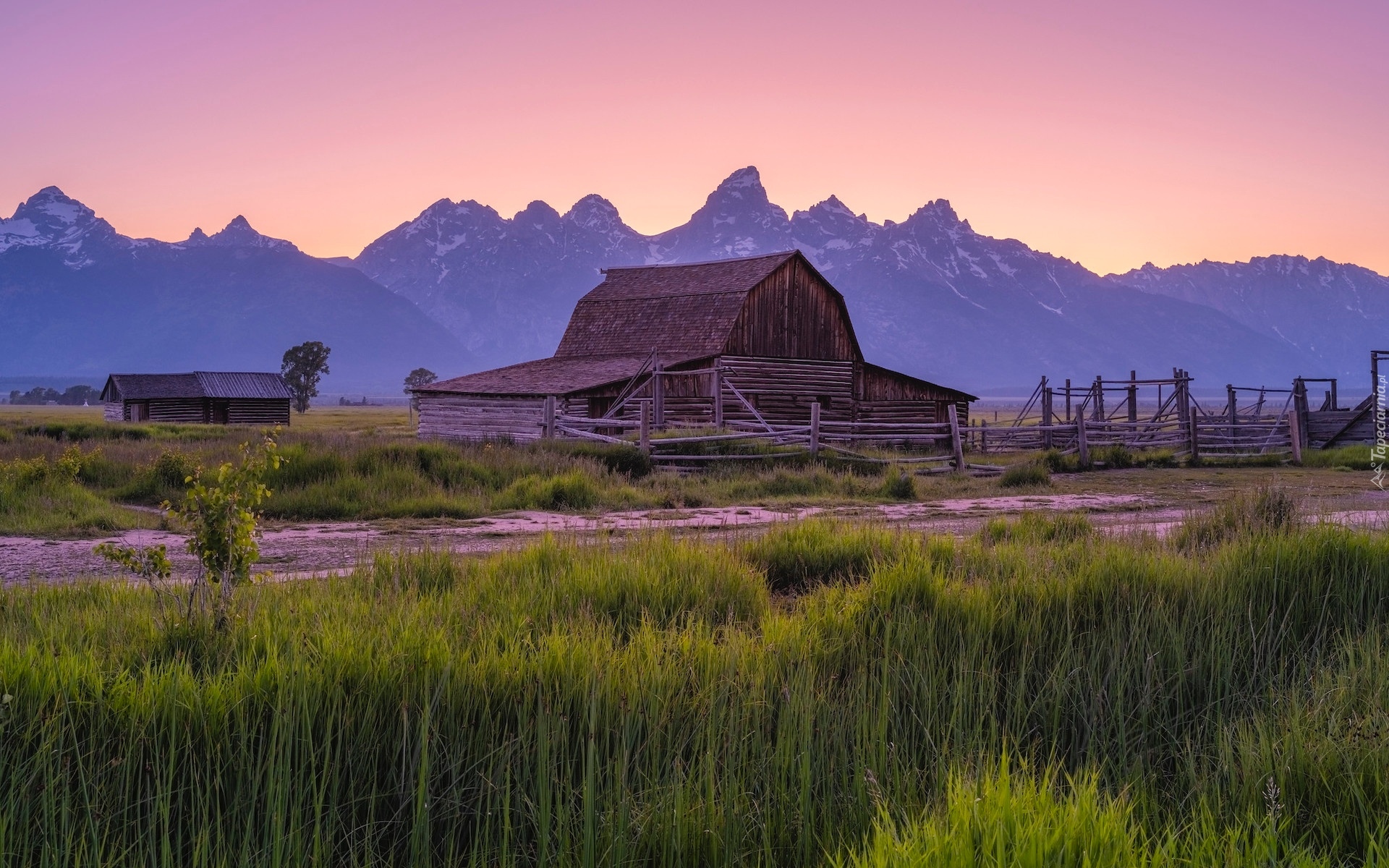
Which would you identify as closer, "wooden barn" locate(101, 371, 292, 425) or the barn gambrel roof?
the barn gambrel roof

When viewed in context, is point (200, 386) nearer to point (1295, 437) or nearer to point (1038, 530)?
point (1295, 437)

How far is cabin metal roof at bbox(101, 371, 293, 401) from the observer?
6456 centimetres

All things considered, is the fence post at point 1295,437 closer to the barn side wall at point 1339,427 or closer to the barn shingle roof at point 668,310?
the barn side wall at point 1339,427

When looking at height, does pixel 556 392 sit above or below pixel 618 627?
above

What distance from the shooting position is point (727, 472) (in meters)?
20.3

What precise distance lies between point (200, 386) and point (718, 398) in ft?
155

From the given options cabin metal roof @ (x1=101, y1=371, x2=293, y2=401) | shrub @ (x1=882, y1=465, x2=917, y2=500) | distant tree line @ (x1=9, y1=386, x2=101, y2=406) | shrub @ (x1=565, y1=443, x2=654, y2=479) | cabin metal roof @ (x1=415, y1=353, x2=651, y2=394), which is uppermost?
distant tree line @ (x1=9, y1=386, x2=101, y2=406)

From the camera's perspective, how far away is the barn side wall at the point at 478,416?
1326 inches

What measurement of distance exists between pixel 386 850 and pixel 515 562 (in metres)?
3.84

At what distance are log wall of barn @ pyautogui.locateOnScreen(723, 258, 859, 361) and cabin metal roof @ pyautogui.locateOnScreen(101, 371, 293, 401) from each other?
133 feet

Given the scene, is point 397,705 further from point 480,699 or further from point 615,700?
point 615,700

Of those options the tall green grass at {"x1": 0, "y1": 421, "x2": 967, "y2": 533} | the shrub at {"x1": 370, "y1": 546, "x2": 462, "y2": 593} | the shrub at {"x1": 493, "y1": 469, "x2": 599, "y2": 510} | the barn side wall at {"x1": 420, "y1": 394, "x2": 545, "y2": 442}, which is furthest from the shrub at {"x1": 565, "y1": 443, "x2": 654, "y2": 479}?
the shrub at {"x1": 370, "y1": 546, "x2": 462, "y2": 593}

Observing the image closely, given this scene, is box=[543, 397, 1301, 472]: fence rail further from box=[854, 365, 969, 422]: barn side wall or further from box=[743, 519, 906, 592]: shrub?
box=[743, 519, 906, 592]: shrub

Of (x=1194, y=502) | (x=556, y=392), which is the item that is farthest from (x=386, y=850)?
(x=556, y=392)
